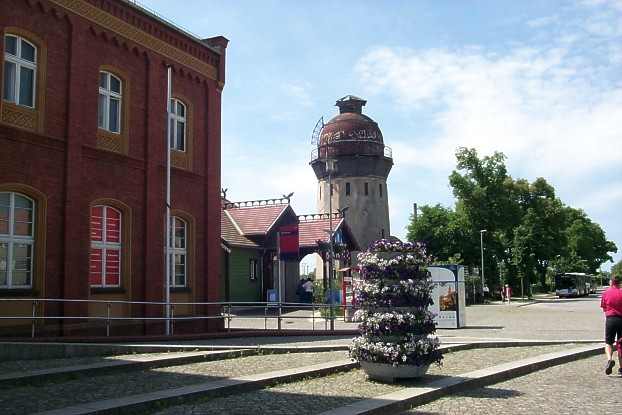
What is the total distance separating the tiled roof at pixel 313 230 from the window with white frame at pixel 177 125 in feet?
72.5

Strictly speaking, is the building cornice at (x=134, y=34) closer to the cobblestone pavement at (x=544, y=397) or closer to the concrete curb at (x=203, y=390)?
the concrete curb at (x=203, y=390)

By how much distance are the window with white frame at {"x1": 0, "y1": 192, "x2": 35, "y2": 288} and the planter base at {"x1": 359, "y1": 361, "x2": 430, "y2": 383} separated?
333 inches

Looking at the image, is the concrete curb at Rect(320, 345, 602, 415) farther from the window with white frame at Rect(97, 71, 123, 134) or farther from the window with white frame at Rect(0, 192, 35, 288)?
the window with white frame at Rect(97, 71, 123, 134)

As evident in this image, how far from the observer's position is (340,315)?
1189 inches

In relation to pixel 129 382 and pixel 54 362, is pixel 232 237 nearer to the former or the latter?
pixel 54 362

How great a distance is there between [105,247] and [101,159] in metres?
2.27

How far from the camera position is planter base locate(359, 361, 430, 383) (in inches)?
392

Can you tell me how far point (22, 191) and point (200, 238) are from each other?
6.83 meters

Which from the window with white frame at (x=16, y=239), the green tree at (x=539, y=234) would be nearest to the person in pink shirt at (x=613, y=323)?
the window with white frame at (x=16, y=239)

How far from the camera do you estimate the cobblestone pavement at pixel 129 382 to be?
789 centimetres

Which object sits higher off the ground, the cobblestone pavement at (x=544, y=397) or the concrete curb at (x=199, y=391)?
the concrete curb at (x=199, y=391)

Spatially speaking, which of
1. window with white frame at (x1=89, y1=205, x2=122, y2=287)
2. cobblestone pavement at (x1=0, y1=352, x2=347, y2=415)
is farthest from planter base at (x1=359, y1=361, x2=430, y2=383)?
window with white frame at (x1=89, y1=205, x2=122, y2=287)

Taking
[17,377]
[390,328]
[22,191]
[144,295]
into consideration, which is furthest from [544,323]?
[17,377]

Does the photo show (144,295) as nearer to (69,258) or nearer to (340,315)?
(69,258)
